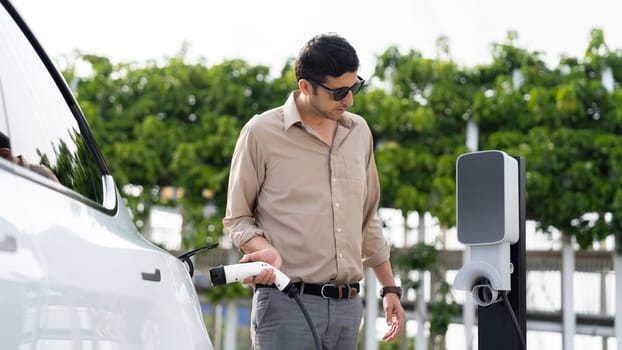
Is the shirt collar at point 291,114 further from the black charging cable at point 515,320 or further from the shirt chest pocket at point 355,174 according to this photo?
the black charging cable at point 515,320

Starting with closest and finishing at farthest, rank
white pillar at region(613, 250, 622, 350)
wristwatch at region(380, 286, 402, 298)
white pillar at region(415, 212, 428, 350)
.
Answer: wristwatch at region(380, 286, 402, 298), white pillar at region(613, 250, 622, 350), white pillar at region(415, 212, 428, 350)

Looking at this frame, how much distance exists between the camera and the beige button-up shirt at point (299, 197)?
2.40 metres

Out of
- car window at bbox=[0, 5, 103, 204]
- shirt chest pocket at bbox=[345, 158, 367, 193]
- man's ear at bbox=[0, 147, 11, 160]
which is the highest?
shirt chest pocket at bbox=[345, 158, 367, 193]

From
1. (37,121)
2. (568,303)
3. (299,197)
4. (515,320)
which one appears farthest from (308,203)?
(568,303)

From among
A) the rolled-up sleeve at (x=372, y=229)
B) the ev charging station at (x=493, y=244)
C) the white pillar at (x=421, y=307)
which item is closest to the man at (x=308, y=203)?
the rolled-up sleeve at (x=372, y=229)

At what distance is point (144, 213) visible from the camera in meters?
7.20

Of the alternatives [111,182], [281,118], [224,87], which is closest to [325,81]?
[281,118]

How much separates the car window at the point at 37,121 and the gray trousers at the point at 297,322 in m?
0.87

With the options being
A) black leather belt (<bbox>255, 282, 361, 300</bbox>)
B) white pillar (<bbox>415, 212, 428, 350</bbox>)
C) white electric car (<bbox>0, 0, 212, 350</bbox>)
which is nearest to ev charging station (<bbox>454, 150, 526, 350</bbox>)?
black leather belt (<bbox>255, 282, 361, 300</bbox>)

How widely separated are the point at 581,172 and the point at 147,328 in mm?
5286

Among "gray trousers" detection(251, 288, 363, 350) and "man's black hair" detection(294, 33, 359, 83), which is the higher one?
"man's black hair" detection(294, 33, 359, 83)

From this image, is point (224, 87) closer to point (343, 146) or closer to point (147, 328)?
point (343, 146)

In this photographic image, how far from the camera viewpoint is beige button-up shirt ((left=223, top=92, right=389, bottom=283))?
7.89ft

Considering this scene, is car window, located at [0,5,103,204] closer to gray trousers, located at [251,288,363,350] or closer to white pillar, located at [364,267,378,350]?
gray trousers, located at [251,288,363,350]
